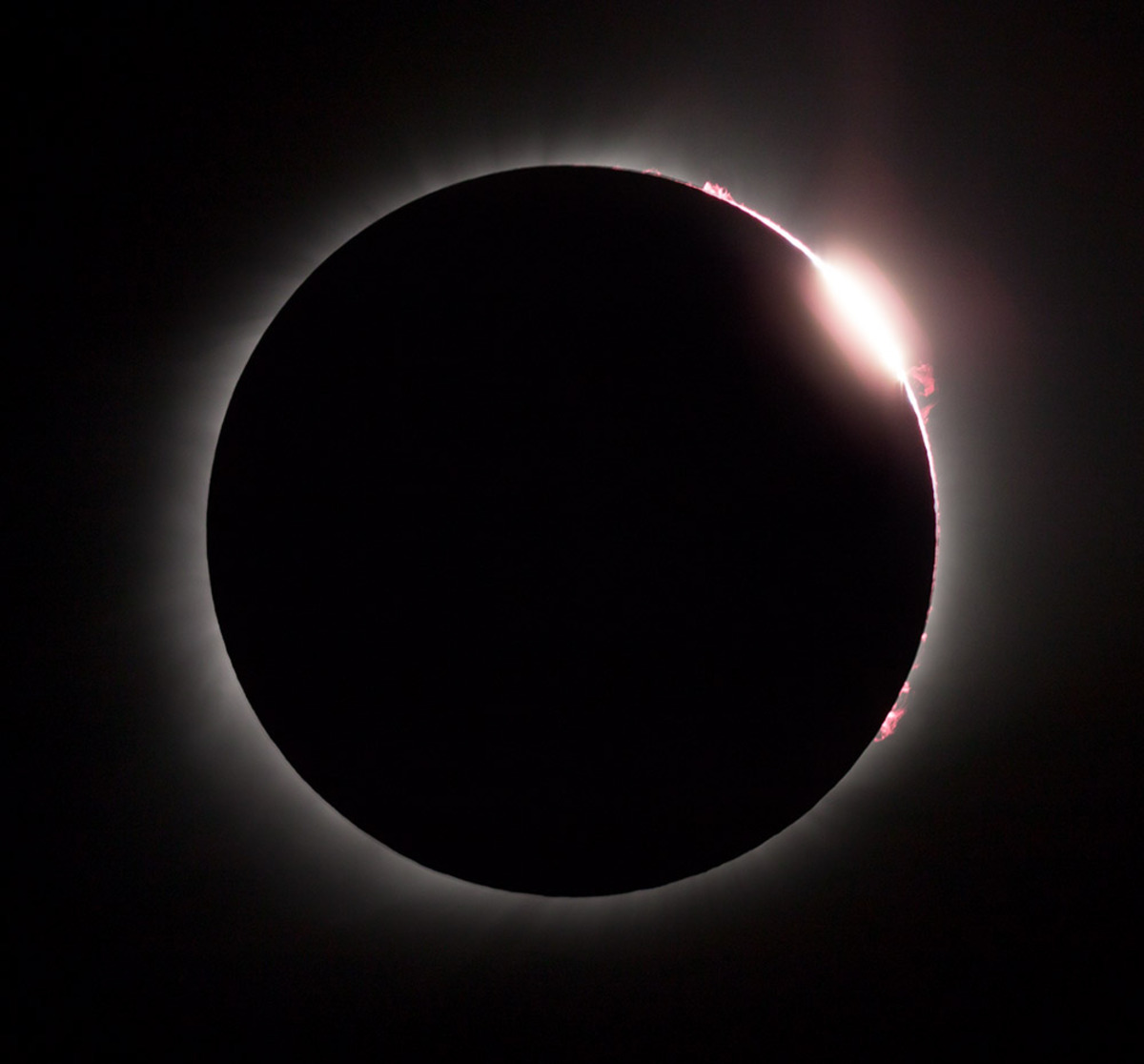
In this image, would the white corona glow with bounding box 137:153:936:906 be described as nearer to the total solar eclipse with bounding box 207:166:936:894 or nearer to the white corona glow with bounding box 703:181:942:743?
the white corona glow with bounding box 703:181:942:743

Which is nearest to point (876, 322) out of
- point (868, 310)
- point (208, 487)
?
point (868, 310)

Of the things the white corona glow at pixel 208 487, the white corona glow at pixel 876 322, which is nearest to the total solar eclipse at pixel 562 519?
the white corona glow at pixel 876 322

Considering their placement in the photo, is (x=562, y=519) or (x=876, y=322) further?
(x=876, y=322)

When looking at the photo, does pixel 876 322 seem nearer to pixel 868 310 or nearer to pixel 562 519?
pixel 868 310

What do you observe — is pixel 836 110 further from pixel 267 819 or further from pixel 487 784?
pixel 267 819


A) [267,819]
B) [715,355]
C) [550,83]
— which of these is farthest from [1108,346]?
[267,819]

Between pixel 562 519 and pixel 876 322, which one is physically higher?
pixel 876 322

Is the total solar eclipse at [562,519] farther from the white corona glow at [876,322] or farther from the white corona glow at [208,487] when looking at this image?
the white corona glow at [208,487]

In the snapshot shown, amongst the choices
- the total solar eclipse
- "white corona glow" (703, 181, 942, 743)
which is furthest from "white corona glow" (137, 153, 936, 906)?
the total solar eclipse
